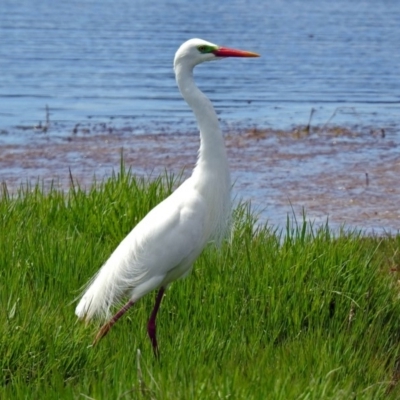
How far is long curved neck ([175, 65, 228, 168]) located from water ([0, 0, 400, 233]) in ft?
11.7

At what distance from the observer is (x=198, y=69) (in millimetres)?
18031

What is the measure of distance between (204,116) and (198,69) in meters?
13.5

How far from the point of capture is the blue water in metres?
13.5

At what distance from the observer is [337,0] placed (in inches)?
A: 1406

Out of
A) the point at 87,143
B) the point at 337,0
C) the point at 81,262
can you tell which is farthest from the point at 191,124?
the point at 337,0

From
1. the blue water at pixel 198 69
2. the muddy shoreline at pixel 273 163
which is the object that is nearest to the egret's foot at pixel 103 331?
the muddy shoreline at pixel 273 163

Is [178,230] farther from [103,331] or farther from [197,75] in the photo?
[197,75]

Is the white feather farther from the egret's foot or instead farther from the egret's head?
the egret's foot

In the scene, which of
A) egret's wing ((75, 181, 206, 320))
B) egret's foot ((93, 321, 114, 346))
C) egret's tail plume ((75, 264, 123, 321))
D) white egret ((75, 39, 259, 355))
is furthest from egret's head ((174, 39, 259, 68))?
egret's foot ((93, 321, 114, 346))

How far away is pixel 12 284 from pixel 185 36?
17.9 m

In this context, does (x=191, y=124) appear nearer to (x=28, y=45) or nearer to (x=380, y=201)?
(x=380, y=201)

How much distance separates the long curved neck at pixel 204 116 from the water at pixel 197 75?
3.58 m

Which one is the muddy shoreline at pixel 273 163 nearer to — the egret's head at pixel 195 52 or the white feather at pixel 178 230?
the white feather at pixel 178 230

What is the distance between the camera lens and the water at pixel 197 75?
40.6ft
